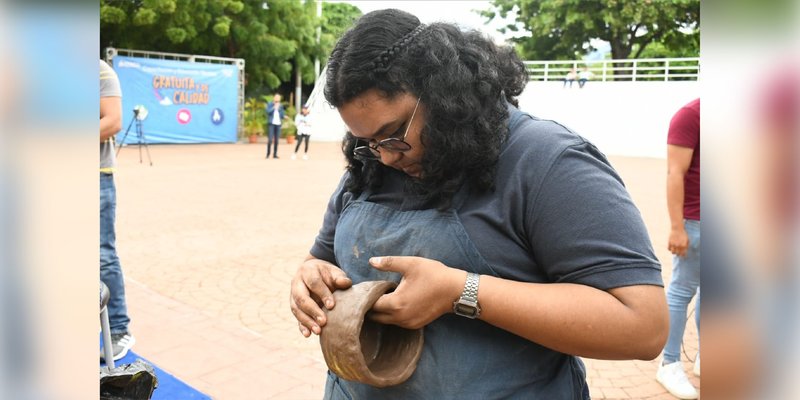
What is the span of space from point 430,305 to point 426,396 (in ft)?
0.79

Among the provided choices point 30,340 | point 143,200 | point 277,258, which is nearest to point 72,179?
point 30,340

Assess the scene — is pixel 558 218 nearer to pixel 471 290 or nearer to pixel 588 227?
pixel 588 227

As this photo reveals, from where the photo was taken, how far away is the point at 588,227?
1201mm

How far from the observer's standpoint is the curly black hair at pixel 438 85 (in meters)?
1.35

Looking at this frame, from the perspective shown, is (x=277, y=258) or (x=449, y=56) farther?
(x=277, y=258)

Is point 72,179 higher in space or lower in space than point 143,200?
higher

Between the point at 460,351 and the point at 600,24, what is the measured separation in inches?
1374

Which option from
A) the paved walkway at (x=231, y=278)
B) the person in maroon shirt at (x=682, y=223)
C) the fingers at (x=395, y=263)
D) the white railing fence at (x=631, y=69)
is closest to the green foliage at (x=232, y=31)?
the white railing fence at (x=631, y=69)

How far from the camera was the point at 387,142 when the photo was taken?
144 centimetres

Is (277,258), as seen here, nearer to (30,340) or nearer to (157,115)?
(30,340)

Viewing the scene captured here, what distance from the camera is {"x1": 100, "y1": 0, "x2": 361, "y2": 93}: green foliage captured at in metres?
22.3

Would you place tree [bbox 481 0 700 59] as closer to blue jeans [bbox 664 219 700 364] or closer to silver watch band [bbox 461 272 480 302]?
blue jeans [bbox 664 219 700 364]

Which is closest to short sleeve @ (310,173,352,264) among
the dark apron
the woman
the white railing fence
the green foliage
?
the woman

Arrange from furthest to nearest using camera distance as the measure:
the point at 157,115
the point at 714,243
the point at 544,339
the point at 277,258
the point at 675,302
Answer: the point at 157,115
the point at 277,258
the point at 675,302
the point at 544,339
the point at 714,243
